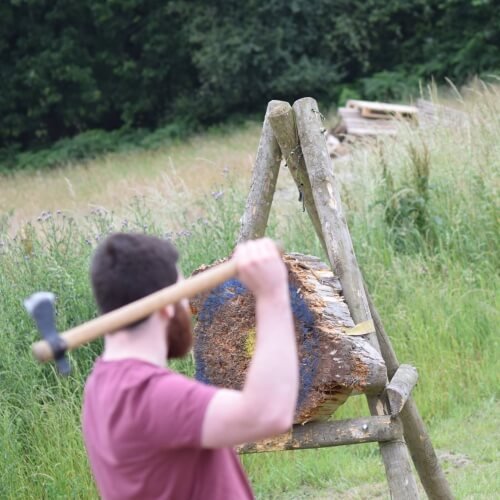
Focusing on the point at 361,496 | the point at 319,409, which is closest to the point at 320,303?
the point at 319,409

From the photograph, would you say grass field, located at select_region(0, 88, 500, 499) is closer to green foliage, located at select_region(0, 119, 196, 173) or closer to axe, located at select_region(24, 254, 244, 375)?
axe, located at select_region(24, 254, 244, 375)

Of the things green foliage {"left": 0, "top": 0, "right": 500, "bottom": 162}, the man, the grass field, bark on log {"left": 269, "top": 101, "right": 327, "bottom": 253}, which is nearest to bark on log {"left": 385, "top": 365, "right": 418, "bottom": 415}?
bark on log {"left": 269, "top": 101, "right": 327, "bottom": 253}

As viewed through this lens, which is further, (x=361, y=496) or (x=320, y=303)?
(x=361, y=496)

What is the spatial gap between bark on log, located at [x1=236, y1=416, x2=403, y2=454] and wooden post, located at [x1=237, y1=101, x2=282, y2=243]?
3.21 feet

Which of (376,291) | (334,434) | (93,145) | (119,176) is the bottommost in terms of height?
(93,145)

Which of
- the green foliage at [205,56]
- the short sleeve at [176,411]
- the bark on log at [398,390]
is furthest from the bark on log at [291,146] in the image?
the green foliage at [205,56]

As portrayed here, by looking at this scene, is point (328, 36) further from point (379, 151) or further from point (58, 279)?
point (58, 279)

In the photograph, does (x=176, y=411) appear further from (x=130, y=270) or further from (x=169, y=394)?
(x=130, y=270)

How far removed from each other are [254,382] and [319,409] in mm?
2159

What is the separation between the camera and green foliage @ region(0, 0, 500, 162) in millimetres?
29672

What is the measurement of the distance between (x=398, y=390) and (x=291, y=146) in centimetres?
120

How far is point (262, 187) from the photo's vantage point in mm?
4730

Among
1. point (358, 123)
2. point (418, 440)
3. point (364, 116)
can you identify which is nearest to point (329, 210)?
point (418, 440)

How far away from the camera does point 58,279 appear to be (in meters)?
6.77
